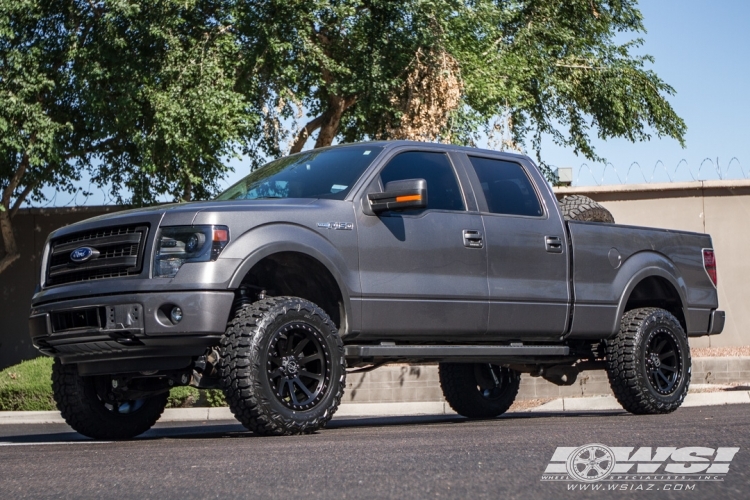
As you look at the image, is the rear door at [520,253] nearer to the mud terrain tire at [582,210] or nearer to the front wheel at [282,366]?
the mud terrain tire at [582,210]

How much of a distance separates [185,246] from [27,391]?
7.49 metres

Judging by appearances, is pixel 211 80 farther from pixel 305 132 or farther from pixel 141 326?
pixel 141 326

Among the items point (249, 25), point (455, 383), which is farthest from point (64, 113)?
point (455, 383)

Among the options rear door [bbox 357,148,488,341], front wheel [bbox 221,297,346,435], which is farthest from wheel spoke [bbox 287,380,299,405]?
rear door [bbox 357,148,488,341]

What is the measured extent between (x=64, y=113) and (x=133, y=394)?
36.1ft

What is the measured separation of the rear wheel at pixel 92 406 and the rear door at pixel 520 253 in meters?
2.67

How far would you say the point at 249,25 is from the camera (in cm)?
1697

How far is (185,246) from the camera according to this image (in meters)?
7.03

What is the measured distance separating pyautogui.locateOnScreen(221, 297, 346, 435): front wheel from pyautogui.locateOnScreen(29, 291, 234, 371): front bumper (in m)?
0.17

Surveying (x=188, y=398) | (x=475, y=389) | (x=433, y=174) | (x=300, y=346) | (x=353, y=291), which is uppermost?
(x=433, y=174)

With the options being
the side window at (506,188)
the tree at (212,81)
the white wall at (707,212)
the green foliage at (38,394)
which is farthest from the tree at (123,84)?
the side window at (506,188)

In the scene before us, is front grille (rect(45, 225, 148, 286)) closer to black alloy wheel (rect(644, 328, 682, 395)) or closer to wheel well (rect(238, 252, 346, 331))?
wheel well (rect(238, 252, 346, 331))

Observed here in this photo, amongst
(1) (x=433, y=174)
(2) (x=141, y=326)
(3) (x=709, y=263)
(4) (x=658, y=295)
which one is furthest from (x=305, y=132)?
(2) (x=141, y=326)

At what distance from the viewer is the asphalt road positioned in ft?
13.9
